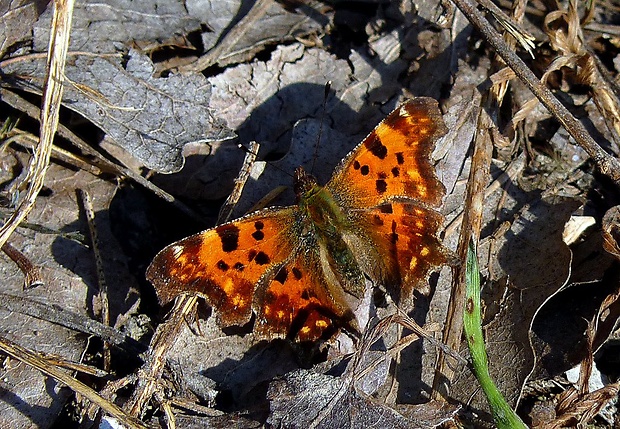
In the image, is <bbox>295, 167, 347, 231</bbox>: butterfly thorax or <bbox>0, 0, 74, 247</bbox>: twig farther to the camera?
<bbox>295, 167, 347, 231</bbox>: butterfly thorax

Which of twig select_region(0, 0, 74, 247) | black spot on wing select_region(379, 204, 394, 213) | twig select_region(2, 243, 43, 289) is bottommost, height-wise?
black spot on wing select_region(379, 204, 394, 213)

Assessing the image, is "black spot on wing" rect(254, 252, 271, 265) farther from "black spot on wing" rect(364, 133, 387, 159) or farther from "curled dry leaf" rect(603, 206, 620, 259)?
"curled dry leaf" rect(603, 206, 620, 259)

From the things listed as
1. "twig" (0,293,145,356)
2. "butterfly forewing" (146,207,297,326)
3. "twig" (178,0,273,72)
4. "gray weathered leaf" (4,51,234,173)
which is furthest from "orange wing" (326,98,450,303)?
"twig" (0,293,145,356)

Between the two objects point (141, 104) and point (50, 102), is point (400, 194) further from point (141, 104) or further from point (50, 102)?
point (50, 102)

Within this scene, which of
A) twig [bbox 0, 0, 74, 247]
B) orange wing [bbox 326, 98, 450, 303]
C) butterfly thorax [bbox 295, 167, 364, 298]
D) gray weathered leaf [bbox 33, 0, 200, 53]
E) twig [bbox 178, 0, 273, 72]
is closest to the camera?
twig [bbox 0, 0, 74, 247]

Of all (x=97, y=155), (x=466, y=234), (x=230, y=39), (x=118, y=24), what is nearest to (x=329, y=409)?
(x=466, y=234)

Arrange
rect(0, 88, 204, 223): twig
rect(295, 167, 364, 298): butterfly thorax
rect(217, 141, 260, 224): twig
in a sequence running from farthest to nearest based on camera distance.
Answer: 1. rect(0, 88, 204, 223): twig
2. rect(217, 141, 260, 224): twig
3. rect(295, 167, 364, 298): butterfly thorax
